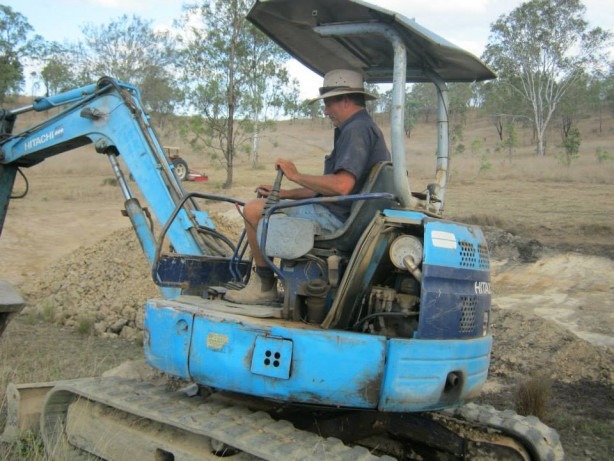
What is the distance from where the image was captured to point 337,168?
13.4ft

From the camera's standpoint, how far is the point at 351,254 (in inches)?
163

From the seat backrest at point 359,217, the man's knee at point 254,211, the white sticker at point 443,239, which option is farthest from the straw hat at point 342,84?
the white sticker at point 443,239

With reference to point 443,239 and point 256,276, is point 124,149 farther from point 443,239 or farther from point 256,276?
point 443,239

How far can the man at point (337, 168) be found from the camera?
4078 millimetres

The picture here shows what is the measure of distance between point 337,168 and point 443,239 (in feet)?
2.55

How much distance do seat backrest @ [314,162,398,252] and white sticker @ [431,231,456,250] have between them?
45 centimetres

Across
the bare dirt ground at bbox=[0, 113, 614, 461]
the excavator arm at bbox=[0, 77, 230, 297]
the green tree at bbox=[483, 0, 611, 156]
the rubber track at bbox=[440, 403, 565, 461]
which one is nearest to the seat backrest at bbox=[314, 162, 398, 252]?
the rubber track at bbox=[440, 403, 565, 461]

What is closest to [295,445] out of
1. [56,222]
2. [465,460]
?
[465,460]

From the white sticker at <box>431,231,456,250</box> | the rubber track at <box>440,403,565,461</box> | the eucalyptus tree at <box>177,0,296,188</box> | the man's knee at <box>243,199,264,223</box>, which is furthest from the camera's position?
the eucalyptus tree at <box>177,0,296,188</box>

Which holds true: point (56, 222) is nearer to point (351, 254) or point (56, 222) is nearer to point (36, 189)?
point (36, 189)

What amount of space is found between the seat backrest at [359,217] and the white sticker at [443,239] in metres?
0.45

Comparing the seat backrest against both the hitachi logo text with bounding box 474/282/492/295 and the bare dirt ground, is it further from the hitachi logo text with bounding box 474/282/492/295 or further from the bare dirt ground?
the bare dirt ground

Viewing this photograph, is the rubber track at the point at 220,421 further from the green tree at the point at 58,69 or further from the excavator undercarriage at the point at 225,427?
the green tree at the point at 58,69

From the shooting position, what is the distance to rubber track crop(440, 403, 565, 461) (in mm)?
4258
